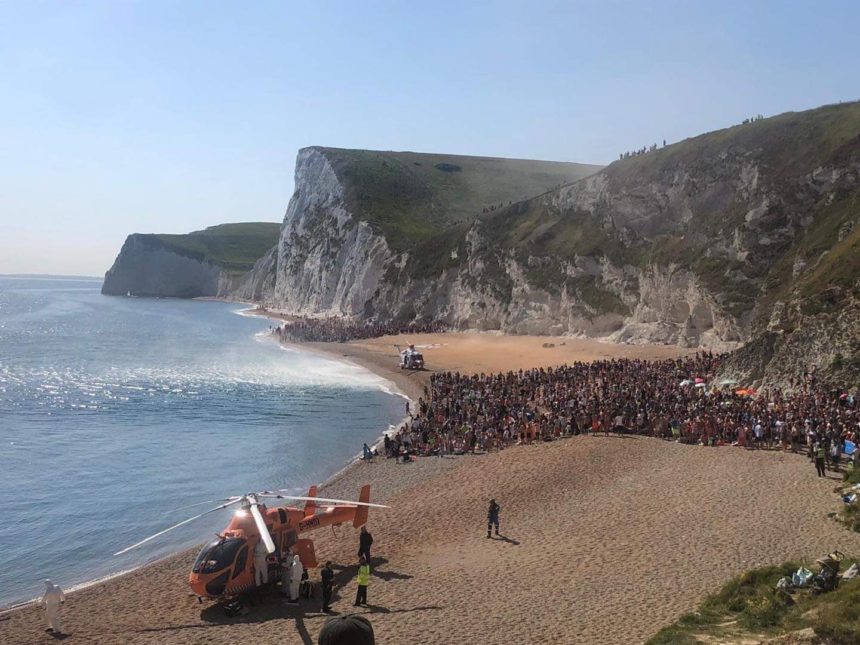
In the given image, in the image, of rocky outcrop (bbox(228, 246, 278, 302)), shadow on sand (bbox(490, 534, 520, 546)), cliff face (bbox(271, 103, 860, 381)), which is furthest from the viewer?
rocky outcrop (bbox(228, 246, 278, 302))

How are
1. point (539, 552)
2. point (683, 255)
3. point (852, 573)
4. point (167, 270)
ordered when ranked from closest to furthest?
point (852, 573) < point (539, 552) < point (683, 255) < point (167, 270)

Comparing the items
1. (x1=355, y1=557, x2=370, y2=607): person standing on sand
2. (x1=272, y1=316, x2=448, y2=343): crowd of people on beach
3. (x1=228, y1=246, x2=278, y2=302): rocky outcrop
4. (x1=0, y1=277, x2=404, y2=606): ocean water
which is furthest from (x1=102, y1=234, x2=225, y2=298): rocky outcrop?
(x1=355, y1=557, x2=370, y2=607): person standing on sand

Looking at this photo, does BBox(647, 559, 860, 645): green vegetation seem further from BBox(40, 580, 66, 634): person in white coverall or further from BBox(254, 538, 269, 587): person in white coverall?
BBox(40, 580, 66, 634): person in white coverall

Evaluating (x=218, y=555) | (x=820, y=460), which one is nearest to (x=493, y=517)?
(x=218, y=555)

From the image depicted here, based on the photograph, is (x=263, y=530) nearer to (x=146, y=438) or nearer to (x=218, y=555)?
(x=218, y=555)

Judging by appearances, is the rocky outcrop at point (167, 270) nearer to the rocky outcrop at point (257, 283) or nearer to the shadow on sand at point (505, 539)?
the rocky outcrop at point (257, 283)
